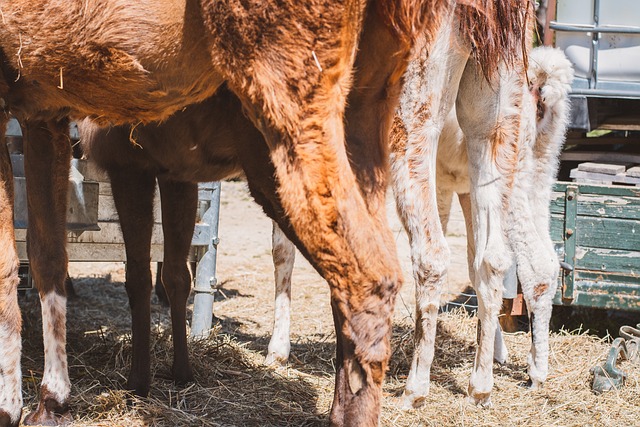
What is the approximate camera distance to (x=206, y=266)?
5055mm

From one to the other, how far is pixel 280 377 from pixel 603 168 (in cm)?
303

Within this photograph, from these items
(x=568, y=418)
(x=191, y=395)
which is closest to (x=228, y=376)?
(x=191, y=395)

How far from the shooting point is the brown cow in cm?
225

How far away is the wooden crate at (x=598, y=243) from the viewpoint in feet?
17.3

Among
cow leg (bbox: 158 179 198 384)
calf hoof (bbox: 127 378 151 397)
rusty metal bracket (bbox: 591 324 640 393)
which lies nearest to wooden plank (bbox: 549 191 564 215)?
rusty metal bracket (bbox: 591 324 640 393)

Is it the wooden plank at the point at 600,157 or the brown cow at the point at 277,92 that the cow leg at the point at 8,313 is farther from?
the wooden plank at the point at 600,157

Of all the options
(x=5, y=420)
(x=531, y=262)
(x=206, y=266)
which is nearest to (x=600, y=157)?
(x=531, y=262)

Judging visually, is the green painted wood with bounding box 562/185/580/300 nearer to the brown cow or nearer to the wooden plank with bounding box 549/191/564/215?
the wooden plank with bounding box 549/191/564/215

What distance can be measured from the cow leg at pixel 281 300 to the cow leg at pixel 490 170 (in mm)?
1270

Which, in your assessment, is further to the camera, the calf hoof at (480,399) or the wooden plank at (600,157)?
the wooden plank at (600,157)

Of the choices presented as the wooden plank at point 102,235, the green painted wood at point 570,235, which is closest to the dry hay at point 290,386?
the green painted wood at point 570,235

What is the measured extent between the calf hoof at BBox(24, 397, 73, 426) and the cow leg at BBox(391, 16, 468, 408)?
5.58 feet

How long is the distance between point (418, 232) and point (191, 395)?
142cm

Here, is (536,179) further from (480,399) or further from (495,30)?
(480,399)
